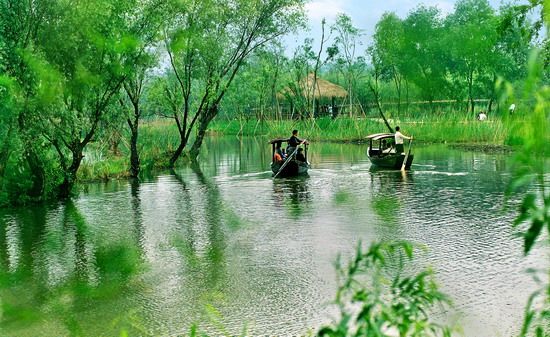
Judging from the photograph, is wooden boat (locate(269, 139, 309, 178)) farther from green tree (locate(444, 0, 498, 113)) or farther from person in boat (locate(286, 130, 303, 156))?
green tree (locate(444, 0, 498, 113))

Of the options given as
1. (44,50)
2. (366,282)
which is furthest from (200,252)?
(44,50)

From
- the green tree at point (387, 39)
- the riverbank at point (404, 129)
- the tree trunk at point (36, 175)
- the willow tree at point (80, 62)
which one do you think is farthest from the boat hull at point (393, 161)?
the green tree at point (387, 39)

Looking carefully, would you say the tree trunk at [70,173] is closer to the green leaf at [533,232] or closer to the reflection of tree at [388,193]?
the reflection of tree at [388,193]

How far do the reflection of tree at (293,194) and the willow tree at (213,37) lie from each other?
24.5 ft

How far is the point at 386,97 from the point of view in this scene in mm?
57000

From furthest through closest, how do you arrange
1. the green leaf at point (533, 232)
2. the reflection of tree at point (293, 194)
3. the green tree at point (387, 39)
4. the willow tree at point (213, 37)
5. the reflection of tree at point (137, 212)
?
1. the green tree at point (387, 39)
2. the willow tree at point (213, 37)
3. the reflection of tree at point (293, 194)
4. the reflection of tree at point (137, 212)
5. the green leaf at point (533, 232)

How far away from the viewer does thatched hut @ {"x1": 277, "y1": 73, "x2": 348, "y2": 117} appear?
165 ft

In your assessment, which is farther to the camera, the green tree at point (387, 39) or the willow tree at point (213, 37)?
the green tree at point (387, 39)

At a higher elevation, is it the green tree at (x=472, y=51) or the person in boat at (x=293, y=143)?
the green tree at (x=472, y=51)

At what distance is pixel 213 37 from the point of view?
91.9ft

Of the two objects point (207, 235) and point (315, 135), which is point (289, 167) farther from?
point (315, 135)

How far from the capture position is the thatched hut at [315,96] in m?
50.3

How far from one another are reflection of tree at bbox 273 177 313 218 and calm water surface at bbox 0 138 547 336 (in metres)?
0.06

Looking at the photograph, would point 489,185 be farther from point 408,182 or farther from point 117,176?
point 117,176
